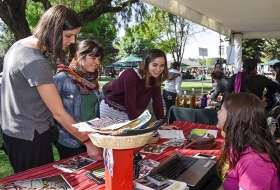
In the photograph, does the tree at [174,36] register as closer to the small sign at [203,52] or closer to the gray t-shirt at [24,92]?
the small sign at [203,52]

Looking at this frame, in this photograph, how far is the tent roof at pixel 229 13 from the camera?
4352 millimetres

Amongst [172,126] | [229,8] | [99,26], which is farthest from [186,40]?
[172,126]

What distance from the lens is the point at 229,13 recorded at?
5324 millimetres

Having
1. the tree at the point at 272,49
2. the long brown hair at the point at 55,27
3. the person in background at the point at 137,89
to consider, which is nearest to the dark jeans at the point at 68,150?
the person in background at the point at 137,89

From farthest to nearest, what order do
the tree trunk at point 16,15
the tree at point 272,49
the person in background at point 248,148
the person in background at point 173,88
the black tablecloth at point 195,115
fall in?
the tree at point 272,49 → the tree trunk at point 16,15 → the person in background at point 173,88 → the black tablecloth at point 195,115 → the person in background at point 248,148

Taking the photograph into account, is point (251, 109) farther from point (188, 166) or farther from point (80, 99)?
point (80, 99)

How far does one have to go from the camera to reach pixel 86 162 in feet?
4.92

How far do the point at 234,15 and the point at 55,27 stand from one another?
4.90m

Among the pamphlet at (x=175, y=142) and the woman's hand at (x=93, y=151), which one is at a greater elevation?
the woman's hand at (x=93, y=151)

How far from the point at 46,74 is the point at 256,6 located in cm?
445

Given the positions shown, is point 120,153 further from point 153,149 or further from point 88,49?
point 88,49

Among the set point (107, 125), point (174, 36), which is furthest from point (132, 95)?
point (174, 36)

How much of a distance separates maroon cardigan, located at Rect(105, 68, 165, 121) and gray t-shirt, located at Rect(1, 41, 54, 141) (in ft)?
2.70

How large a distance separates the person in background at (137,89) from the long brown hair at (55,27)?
3.02 feet
